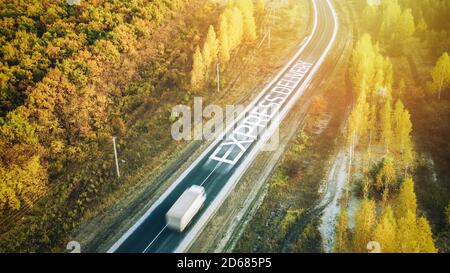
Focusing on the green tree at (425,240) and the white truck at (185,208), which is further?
the white truck at (185,208)

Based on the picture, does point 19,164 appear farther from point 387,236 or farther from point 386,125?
point 386,125

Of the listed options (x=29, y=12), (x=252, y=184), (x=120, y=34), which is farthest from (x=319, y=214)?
(x=29, y=12)

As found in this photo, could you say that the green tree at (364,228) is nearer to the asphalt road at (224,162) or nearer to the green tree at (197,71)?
the asphalt road at (224,162)

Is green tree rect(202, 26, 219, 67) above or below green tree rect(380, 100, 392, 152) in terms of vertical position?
above

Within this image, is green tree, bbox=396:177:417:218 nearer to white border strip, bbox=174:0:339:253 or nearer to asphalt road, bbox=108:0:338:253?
white border strip, bbox=174:0:339:253

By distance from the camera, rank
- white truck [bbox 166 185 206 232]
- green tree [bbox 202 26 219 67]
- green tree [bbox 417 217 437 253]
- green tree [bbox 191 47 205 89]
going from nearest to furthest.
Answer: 1. green tree [bbox 417 217 437 253]
2. white truck [bbox 166 185 206 232]
3. green tree [bbox 191 47 205 89]
4. green tree [bbox 202 26 219 67]

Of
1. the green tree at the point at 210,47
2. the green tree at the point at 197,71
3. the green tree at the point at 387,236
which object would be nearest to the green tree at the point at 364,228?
the green tree at the point at 387,236

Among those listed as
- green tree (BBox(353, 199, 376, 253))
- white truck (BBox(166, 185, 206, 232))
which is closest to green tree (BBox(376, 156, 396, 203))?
green tree (BBox(353, 199, 376, 253))

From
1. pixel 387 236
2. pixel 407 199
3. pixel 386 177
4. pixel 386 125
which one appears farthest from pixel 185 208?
pixel 386 125

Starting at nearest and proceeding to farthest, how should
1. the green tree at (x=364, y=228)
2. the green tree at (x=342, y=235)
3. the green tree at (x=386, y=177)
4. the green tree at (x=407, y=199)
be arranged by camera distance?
the green tree at (x=364, y=228) → the green tree at (x=407, y=199) → the green tree at (x=342, y=235) → the green tree at (x=386, y=177)
